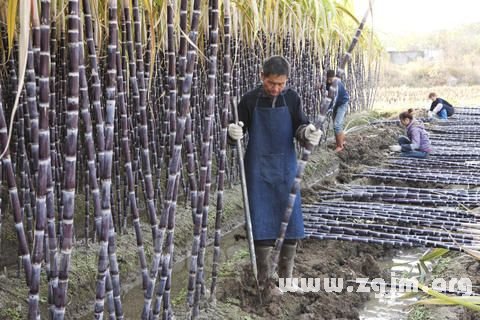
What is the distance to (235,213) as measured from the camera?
4605mm

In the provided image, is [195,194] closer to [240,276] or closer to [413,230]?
[240,276]

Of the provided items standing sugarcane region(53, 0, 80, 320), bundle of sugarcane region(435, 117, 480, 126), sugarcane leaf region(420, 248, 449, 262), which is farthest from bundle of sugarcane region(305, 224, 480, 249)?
bundle of sugarcane region(435, 117, 480, 126)

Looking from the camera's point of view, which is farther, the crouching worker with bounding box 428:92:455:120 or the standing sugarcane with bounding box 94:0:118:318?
the crouching worker with bounding box 428:92:455:120

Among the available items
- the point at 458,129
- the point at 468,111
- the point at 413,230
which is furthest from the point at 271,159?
the point at 468,111

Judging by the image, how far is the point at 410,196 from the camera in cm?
443

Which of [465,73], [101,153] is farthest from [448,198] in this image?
[465,73]

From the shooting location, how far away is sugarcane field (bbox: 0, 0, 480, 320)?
5.90ft

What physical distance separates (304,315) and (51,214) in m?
1.40

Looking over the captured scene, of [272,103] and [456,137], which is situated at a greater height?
[272,103]

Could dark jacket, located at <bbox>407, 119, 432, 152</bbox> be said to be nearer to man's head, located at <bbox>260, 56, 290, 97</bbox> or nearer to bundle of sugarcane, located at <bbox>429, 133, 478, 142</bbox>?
bundle of sugarcane, located at <bbox>429, 133, 478, 142</bbox>

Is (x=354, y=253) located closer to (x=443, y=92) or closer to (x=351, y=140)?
(x=351, y=140)

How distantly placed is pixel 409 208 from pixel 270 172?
5.59 feet

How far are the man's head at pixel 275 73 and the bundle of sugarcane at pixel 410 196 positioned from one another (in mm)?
1982

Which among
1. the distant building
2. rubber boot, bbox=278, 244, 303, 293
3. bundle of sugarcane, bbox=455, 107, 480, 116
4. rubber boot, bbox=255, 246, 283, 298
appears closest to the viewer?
rubber boot, bbox=255, 246, 283, 298
